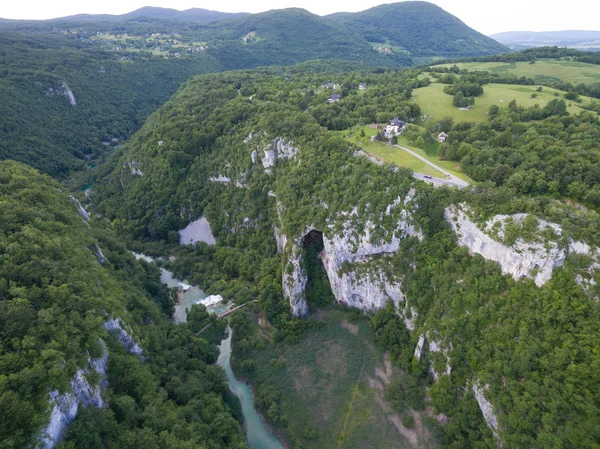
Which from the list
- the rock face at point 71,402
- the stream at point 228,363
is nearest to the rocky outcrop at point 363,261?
the stream at point 228,363

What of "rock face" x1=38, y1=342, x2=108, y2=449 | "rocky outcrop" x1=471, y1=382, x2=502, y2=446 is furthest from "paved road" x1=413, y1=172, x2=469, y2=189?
"rock face" x1=38, y1=342, x2=108, y2=449

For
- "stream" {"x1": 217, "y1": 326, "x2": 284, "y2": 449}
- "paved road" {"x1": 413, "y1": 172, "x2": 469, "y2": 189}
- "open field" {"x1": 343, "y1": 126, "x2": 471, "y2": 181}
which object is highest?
"open field" {"x1": 343, "y1": 126, "x2": 471, "y2": 181}

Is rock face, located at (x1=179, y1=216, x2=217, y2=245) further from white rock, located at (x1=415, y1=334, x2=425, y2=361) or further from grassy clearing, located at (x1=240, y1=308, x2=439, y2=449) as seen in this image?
white rock, located at (x1=415, y1=334, x2=425, y2=361)

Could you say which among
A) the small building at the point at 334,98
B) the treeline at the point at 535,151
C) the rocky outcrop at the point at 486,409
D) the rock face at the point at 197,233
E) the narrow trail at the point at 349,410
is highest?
the small building at the point at 334,98

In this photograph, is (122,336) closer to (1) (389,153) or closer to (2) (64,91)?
(1) (389,153)

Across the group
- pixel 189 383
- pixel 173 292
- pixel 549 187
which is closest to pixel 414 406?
pixel 189 383

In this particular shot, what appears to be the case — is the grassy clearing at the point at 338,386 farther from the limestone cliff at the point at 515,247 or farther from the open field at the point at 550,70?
the open field at the point at 550,70
